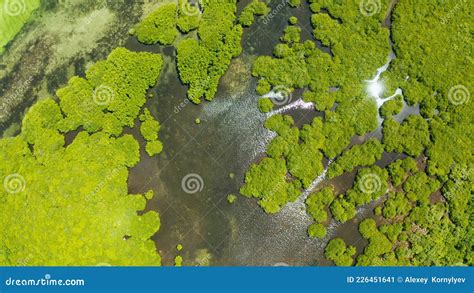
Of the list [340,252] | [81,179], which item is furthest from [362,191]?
[81,179]

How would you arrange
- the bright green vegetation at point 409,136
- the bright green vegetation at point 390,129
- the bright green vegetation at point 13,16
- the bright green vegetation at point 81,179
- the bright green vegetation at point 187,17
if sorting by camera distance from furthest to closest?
the bright green vegetation at point 13,16, the bright green vegetation at point 187,17, the bright green vegetation at point 409,136, the bright green vegetation at point 390,129, the bright green vegetation at point 81,179

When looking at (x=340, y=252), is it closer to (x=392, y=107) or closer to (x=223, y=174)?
(x=223, y=174)

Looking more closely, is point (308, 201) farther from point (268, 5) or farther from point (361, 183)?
point (268, 5)

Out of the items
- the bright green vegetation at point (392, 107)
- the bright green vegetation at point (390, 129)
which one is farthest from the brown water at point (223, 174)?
the bright green vegetation at point (392, 107)

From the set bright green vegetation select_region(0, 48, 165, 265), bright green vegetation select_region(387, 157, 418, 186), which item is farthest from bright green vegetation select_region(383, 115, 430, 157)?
bright green vegetation select_region(0, 48, 165, 265)

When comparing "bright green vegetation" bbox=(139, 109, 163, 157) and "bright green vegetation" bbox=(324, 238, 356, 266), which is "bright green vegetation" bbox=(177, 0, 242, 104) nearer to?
"bright green vegetation" bbox=(139, 109, 163, 157)

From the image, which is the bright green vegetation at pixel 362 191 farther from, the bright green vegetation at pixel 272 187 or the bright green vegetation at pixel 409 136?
the bright green vegetation at pixel 272 187

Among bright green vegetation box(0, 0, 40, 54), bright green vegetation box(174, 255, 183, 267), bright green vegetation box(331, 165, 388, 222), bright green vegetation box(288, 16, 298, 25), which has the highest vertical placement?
bright green vegetation box(0, 0, 40, 54)
